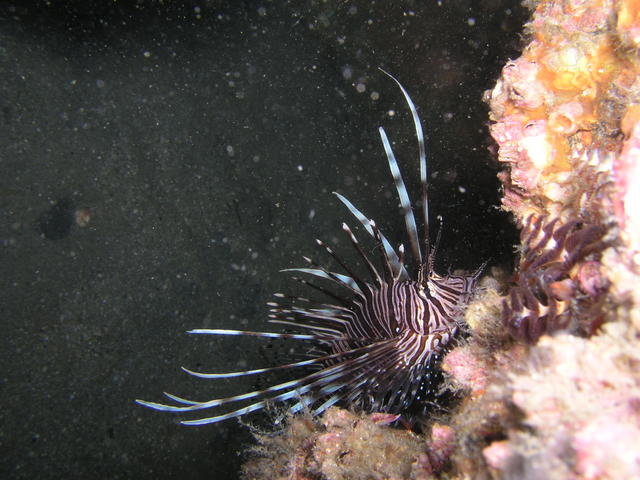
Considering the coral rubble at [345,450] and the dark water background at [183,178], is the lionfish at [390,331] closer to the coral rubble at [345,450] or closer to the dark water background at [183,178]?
the coral rubble at [345,450]

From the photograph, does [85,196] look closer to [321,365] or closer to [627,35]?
[321,365]

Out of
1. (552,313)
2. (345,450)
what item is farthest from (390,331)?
(552,313)

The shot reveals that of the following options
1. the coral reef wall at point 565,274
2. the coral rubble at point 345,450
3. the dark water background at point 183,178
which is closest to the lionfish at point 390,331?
the coral rubble at point 345,450

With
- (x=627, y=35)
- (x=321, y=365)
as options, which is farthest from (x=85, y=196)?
(x=627, y=35)

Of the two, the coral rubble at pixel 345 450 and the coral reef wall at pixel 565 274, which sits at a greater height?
the coral reef wall at pixel 565 274

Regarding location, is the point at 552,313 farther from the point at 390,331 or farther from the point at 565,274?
the point at 390,331

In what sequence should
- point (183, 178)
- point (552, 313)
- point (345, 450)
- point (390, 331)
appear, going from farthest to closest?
point (183, 178) → point (390, 331) → point (345, 450) → point (552, 313)
